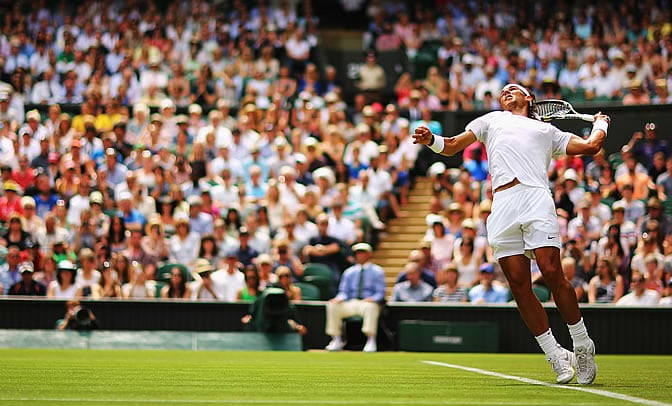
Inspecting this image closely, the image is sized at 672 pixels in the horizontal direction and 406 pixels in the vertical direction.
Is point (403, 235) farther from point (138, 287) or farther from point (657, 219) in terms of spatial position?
point (138, 287)

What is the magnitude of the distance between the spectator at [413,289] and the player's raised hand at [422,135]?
8.64 m

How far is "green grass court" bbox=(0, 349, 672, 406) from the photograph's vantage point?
20.1 feet

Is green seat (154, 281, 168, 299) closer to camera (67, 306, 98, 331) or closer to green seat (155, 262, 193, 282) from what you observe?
green seat (155, 262, 193, 282)

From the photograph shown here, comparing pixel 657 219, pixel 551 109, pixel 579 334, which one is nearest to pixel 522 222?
pixel 579 334

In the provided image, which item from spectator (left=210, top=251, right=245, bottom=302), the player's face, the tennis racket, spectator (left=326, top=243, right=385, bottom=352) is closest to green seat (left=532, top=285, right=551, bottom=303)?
spectator (left=326, top=243, right=385, bottom=352)

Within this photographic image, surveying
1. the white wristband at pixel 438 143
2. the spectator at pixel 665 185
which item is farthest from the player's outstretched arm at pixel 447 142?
the spectator at pixel 665 185

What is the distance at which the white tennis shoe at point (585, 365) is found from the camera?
25.0ft

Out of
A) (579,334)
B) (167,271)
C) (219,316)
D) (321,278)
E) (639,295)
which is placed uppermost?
(579,334)

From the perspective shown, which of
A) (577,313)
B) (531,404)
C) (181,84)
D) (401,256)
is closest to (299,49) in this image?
(181,84)

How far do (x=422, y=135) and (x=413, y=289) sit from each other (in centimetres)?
895

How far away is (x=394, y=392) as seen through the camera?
22.1ft

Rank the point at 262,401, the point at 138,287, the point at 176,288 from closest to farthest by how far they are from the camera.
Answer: the point at 262,401, the point at 176,288, the point at 138,287

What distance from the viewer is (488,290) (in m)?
16.5

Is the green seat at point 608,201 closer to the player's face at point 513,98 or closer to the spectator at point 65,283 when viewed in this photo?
the spectator at point 65,283
